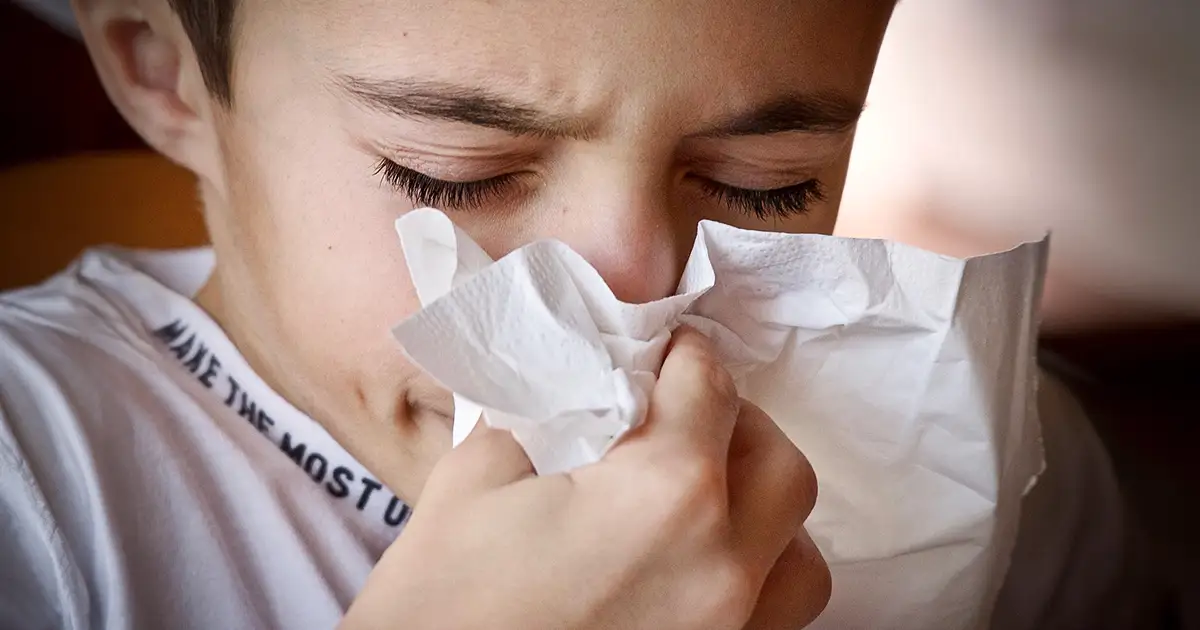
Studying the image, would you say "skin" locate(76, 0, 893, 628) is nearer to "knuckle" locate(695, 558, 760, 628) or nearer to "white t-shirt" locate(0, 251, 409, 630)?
"knuckle" locate(695, 558, 760, 628)

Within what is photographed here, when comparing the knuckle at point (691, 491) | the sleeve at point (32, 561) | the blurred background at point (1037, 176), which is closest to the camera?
the knuckle at point (691, 491)

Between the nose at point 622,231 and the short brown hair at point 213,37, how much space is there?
0.82ft

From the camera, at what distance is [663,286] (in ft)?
1.78

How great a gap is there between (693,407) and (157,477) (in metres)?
0.43

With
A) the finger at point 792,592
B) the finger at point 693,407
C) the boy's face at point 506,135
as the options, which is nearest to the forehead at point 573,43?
the boy's face at point 506,135

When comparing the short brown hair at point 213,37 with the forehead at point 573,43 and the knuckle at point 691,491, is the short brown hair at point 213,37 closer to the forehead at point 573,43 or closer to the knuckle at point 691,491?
the forehead at point 573,43

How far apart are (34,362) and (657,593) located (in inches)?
19.6

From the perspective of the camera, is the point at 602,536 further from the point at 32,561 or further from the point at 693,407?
the point at 32,561

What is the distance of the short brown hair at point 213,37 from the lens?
2.03 ft

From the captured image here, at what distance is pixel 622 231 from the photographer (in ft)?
→ 1.71

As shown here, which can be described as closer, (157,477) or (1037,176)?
(157,477)

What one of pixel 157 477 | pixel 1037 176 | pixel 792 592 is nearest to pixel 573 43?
pixel 792 592

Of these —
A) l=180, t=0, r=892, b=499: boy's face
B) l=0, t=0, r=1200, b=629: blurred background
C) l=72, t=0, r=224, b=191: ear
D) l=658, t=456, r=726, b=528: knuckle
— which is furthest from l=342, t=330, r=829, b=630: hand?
l=0, t=0, r=1200, b=629: blurred background

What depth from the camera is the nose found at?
521 mm
